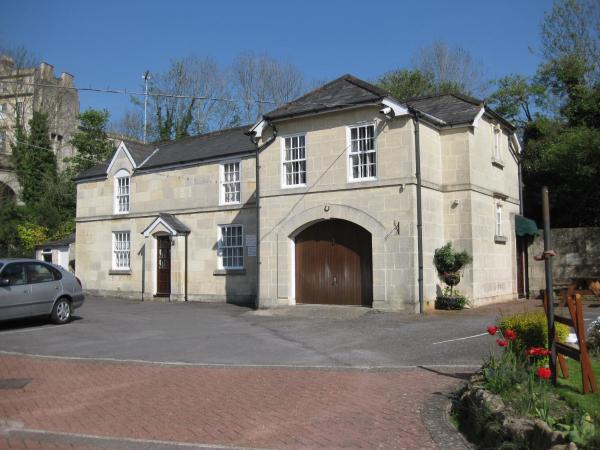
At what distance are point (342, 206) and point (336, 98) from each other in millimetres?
3562

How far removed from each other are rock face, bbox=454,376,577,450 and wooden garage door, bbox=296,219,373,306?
10.9 metres

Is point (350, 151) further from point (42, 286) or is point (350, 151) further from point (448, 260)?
point (42, 286)

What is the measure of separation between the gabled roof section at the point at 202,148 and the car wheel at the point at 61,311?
933 centimetres

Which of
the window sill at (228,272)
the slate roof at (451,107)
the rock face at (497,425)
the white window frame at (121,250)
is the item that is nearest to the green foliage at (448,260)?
the slate roof at (451,107)

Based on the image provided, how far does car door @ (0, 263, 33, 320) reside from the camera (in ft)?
45.6

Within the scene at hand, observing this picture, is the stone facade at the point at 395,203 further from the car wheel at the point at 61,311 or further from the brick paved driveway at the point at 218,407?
the brick paved driveway at the point at 218,407

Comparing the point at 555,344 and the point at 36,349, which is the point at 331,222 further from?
the point at 555,344

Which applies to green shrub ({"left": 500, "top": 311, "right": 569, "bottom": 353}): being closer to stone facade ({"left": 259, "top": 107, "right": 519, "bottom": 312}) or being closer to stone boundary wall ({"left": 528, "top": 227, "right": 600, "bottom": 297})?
stone facade ({"left": 259, "top": 107, "right": 519, "bottom": 312})

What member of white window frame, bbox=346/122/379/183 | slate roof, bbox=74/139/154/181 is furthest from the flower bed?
slate roof, bbox=74/139/154/181

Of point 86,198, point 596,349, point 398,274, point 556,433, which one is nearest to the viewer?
point 556,433

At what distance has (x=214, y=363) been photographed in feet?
33.0

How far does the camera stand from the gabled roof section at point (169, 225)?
23320mm

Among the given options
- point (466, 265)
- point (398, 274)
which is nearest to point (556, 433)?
point (398, 274)

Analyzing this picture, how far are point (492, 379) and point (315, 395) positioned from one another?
2.34 meters
